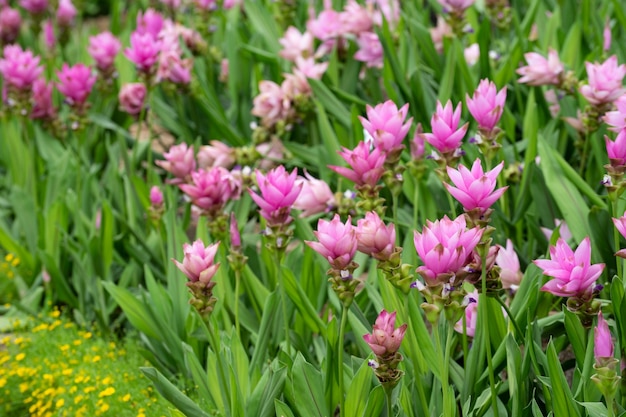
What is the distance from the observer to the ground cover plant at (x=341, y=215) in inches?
75.7

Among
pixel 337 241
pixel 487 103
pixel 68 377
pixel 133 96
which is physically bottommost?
pixel 68 377

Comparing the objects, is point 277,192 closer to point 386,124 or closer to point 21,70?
point 386,124

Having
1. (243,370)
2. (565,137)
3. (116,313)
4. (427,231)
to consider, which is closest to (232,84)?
(116,313)

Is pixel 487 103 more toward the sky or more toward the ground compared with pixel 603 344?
more toward the sky

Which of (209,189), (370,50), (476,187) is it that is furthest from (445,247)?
(370,50)

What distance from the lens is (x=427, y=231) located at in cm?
169

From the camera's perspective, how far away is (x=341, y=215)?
2.76 metres

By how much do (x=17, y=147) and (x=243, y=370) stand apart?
2.30 metres

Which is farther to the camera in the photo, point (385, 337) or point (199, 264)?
point (199, 264)

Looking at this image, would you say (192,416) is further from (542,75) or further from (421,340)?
(542,75)

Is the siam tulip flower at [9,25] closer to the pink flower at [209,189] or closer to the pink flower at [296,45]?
the pink flower at [296,45]

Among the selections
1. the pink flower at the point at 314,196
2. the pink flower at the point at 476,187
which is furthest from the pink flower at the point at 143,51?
the pink flower at the point at 476,187

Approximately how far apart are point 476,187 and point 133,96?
2.20 meters

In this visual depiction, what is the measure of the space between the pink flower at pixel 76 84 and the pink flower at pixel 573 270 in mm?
2382
